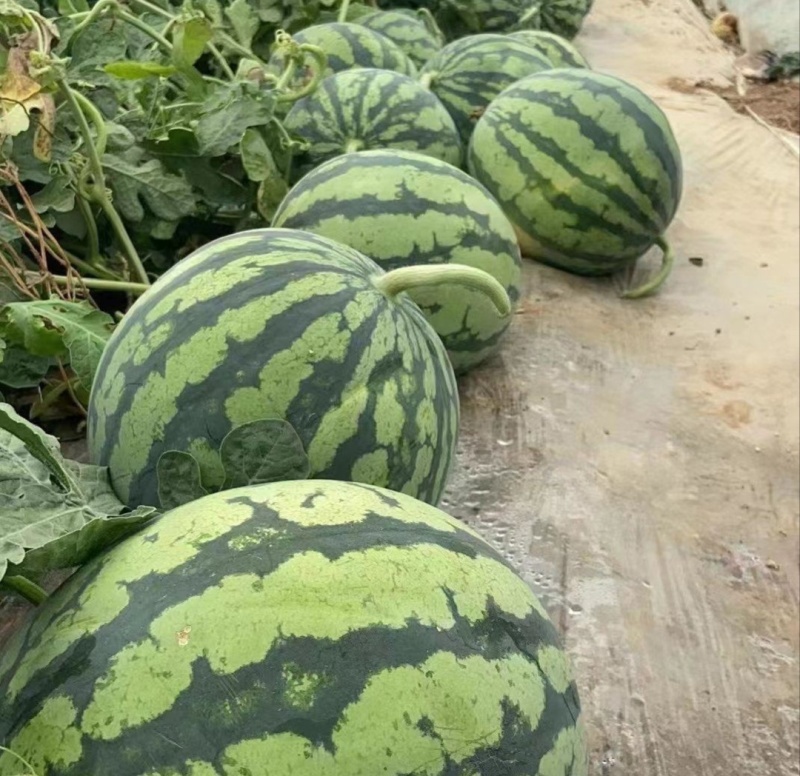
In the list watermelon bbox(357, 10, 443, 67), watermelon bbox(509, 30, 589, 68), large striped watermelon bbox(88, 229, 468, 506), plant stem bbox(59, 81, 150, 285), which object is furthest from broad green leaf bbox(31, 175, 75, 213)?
watermelon bbox(509, 30, 589, 68)

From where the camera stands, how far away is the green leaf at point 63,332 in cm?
164

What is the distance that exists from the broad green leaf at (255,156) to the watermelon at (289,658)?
4.29 ft

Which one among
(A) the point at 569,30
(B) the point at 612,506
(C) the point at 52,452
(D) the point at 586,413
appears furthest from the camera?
(A) the point at 569,30

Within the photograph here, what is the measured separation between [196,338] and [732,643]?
3.43 ft

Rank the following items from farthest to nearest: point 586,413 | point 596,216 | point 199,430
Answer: point 596,216 → point 586,413 → point 199,430

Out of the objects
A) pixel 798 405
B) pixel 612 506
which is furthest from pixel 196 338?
pixel 798 405

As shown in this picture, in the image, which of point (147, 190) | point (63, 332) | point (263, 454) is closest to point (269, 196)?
point (147, 190)

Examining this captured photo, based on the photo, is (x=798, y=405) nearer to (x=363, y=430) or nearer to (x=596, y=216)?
(x=596, y=216)

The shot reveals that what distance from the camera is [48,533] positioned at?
1.02m

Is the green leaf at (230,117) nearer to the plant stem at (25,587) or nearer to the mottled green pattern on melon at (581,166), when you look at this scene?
the mottled green pattern on melon at (581,166)

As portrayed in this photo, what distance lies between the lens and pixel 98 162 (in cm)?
188

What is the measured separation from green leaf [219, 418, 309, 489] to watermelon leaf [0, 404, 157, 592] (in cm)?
17

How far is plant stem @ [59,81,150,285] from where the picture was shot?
1.78 metres

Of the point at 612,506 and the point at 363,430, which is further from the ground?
the point at 363,430
